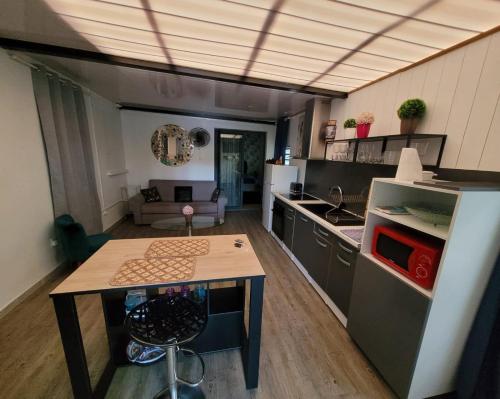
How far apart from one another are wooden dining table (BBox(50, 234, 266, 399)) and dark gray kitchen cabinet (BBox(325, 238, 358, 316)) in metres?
0.95

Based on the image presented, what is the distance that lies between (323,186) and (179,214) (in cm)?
302

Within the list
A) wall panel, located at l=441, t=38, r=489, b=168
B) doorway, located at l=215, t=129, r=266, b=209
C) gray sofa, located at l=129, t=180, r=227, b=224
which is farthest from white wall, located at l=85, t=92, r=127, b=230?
wall panel, located at l=441, t=38, r=489, b=168

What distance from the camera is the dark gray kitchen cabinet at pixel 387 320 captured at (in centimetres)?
121

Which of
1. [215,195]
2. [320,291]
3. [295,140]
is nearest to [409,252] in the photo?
[320,291]

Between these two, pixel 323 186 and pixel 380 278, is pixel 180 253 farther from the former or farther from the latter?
pixel 323 186

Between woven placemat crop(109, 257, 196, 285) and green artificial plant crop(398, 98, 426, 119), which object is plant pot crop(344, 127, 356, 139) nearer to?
green artificial plant crop(398, 98, 426, 119)

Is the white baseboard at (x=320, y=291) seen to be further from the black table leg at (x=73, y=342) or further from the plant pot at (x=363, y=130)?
the black table leg at (x=73, y=342)

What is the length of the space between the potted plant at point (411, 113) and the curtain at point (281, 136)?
10.0 ft

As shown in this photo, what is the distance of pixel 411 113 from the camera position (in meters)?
1.65

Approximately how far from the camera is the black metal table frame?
3.26 feet

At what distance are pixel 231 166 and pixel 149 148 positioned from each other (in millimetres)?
2083

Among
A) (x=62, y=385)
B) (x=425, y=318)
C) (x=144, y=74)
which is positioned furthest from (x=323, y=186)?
(x=62, y=385)

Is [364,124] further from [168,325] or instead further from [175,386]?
[175,386]

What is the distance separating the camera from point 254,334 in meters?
1.26
